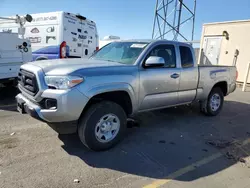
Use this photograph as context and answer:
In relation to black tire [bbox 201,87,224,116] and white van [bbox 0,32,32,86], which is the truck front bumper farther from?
black tire [bbox 201,87,224,116]

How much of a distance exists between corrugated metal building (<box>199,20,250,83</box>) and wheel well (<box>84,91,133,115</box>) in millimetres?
10335

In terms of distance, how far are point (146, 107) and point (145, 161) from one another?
3.73 feet

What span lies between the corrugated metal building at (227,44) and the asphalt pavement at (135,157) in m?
8.27

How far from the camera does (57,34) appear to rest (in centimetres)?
771

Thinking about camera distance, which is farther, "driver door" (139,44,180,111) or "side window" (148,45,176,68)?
"side window" (148,45,176,68)

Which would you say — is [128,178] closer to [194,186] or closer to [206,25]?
[194,186]

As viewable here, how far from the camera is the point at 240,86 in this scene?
1175 cm

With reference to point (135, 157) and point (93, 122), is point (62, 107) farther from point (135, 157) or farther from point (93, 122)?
point (135, 157)

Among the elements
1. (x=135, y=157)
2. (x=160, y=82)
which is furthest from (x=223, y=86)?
(x=135, y=157)

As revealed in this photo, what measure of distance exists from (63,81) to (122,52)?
5.55ft

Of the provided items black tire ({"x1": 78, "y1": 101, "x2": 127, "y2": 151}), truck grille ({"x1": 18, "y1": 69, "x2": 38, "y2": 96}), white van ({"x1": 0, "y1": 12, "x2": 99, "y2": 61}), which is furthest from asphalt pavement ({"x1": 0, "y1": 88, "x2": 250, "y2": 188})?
white van ({"x1": 0, "y1": 12, "x2": 99, "y2": 61})

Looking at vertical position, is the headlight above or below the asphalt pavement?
above

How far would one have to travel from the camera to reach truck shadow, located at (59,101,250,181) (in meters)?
3.20

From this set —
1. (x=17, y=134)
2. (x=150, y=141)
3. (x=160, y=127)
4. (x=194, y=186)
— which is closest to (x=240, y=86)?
(x=160, y=127)
